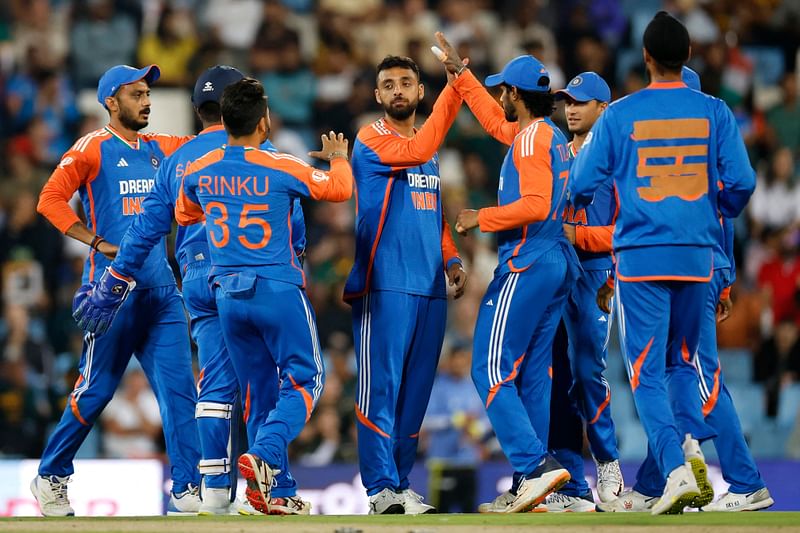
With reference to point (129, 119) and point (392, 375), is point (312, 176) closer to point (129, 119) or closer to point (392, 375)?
point (392, 375)

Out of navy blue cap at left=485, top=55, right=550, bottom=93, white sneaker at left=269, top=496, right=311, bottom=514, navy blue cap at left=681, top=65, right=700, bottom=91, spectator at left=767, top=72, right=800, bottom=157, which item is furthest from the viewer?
spectator at left=767, top=72, right=800, bottom=157

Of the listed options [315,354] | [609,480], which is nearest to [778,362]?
[609,480]

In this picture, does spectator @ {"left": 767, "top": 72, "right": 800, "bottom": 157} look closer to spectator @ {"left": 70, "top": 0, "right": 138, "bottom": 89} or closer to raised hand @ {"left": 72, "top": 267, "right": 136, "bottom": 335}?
spectator @ {"left": 70, "top": 0, "right": 138, "bottom": 89}

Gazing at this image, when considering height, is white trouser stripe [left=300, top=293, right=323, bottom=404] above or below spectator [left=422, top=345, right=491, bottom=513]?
above

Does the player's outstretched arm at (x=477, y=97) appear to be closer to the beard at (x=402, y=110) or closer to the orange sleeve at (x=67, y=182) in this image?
the beard at (x=402, y=110)

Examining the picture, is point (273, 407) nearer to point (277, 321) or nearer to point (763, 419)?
point (277, 321)

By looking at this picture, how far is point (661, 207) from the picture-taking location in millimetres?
7340

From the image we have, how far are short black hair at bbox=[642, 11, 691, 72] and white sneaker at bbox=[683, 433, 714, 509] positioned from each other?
2040mm

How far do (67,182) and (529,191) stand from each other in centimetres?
311

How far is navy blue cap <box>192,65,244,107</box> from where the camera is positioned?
872 centimetres

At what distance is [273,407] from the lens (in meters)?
8.30

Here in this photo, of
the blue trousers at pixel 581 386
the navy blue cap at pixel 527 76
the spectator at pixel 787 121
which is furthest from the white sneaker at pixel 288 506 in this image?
the spectator at pixel 787 121

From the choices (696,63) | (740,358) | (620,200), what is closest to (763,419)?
(740,358)

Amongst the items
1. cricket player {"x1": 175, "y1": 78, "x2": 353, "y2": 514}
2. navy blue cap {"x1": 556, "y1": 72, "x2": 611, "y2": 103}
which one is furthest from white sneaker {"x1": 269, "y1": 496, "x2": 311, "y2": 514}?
navy blue cap {"x1": 556, "y1": 72, "x2": 611, "y2": 103}
